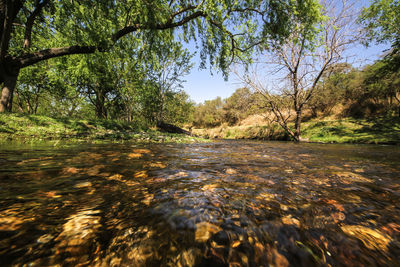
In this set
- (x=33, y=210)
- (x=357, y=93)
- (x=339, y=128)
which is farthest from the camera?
(x=357, y=93)

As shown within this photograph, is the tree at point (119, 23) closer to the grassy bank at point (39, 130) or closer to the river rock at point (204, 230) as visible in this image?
the grassy bank at point (39, 130)

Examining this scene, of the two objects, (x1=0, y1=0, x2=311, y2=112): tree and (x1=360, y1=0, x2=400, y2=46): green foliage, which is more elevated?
(x1=360, y1=0, x2=400, y2=46): green foliage

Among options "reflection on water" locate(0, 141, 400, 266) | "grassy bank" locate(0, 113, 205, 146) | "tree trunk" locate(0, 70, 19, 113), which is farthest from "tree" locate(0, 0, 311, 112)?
"reflection on water" locate(0, 141, 400, 266)

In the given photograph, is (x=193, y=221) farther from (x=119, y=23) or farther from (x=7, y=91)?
(x=7, y=91)

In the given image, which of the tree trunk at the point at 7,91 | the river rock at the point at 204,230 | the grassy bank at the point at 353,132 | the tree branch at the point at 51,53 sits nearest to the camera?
the river rock at the point at 204,230

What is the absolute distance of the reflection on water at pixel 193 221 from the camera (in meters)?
0.82

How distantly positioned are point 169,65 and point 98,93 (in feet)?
32.1

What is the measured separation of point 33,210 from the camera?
45.5 inches

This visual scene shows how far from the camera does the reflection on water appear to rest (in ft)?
2.68

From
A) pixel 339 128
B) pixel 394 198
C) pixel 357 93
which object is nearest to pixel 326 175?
pixel 394 198

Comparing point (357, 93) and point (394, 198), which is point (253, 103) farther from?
point (357, 93)

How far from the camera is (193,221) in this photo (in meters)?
1.11

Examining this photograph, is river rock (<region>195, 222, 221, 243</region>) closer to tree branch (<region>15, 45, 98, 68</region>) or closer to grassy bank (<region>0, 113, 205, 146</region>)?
grassy bank (<region>0, 113, 205, 146</region>)

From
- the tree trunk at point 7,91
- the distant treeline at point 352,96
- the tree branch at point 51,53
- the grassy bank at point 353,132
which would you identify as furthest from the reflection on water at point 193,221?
the distant treeline at point 352,96
